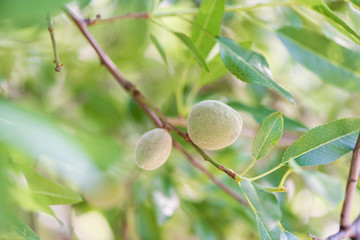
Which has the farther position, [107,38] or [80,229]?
[107,38]

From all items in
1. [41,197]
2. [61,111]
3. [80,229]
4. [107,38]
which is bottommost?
[80,229]

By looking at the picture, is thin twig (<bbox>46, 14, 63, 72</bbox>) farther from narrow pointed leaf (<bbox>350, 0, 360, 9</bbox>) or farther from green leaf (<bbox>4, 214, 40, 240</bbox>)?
narrow pointed leaf (<bbox>350, 0, 360, 9</bbox>)

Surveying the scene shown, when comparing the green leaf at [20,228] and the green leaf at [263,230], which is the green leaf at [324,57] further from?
the green leaf at [20,228]

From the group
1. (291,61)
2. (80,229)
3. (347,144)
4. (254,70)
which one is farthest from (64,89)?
(347,144)

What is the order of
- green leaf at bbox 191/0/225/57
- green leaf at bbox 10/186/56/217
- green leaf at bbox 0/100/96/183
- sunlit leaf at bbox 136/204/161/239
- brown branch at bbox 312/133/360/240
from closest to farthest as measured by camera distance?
green leaf at bbox 0/100/96/183 < green leaf at bbox 10/186/56/217 < brown branch at bbox 312/133/360/240 < green leaf at bbox 191/0/225/57 < sunlit leaf at bbox 136/204/161/239

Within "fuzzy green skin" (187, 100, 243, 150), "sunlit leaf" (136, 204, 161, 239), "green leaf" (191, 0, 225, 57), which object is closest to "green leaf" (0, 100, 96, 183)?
"fuzzy green skin" (187, 100, 243, 150)

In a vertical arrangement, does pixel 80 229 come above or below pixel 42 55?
below

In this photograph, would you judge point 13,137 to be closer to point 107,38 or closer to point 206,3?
point 206,3
